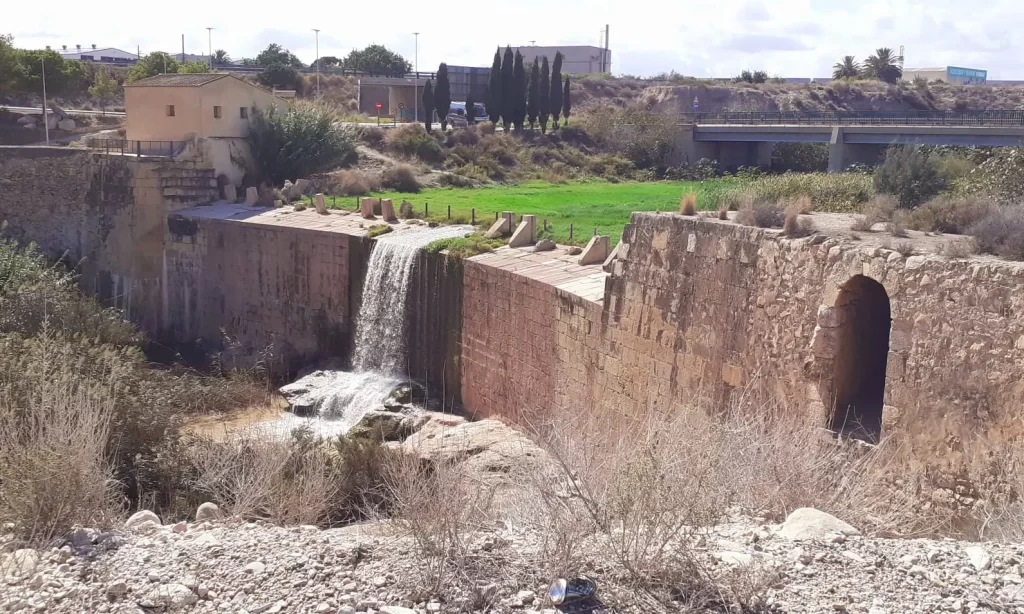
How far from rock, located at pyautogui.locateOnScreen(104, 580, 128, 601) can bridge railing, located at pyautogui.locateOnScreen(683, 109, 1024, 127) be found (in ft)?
102

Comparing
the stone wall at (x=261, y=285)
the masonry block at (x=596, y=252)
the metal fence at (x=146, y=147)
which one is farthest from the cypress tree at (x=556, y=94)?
the masonry block at (x=596, y=252)

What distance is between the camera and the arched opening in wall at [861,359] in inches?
389

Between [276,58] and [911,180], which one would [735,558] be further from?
[276,58]

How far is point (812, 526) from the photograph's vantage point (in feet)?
21.8

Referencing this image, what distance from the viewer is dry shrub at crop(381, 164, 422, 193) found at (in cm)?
3036

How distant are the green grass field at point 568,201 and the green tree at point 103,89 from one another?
2173 centimetres

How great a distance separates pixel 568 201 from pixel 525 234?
10.3 metres

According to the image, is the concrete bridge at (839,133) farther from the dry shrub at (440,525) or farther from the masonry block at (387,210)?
the dry shrub at (440,525)

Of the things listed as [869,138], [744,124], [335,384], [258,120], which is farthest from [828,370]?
[744,124]

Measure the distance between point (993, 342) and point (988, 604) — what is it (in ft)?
11.6

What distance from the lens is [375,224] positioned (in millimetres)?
20438

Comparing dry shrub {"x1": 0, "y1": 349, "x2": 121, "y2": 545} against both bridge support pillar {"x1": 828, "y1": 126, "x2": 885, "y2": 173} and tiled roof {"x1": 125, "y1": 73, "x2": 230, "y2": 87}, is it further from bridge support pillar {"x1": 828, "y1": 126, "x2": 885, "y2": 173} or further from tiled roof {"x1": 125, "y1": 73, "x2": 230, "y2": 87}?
bridge support pillar {"x1": 828, "y1": 126, "x2": 885, "y2": 173}

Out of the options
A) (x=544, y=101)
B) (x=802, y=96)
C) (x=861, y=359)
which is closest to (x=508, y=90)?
(x=544, y=101)

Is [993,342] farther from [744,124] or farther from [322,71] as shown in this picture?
[322,71]
